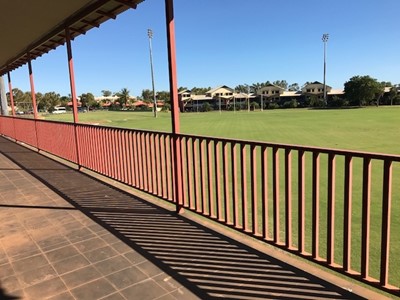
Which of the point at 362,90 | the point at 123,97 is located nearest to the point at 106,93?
the point at 123,97

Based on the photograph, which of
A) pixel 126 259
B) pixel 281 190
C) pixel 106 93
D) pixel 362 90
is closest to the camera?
pixel 126 259

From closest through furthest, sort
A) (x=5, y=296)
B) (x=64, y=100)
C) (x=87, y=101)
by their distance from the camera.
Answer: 1. (x=5, y=296)
2. (x=87, y=101)
3. (x=64, y=100)

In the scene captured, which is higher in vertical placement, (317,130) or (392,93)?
(392,93)

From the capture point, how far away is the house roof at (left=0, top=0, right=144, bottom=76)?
4875 millimetres

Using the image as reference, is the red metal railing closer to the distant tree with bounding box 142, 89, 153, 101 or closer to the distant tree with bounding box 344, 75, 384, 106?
the distant tree with bounding box 344, 75, 384, 106

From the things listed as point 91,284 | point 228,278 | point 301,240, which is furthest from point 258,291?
point 91,284

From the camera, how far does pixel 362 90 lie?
58781 millimetres

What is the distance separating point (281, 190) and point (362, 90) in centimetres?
6138

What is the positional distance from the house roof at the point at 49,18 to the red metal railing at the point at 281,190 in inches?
76.0

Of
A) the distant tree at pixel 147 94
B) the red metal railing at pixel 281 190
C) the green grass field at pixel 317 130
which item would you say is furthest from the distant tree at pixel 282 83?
the red metal railing at pixel 281 190

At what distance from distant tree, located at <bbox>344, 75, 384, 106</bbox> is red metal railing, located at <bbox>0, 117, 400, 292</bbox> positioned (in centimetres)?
5825

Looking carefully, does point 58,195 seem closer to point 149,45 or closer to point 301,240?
point 301,240

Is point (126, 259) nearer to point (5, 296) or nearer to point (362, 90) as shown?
point (5, 296)

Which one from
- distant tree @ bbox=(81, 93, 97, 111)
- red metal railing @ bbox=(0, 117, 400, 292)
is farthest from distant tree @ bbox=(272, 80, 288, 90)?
red metal railing @ bbox=(0, 117, 400, 292)
